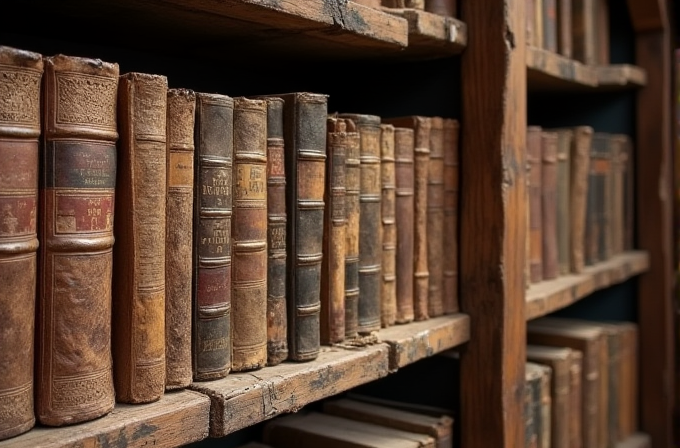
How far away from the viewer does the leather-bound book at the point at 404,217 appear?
1116mm

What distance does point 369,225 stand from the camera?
1.05m

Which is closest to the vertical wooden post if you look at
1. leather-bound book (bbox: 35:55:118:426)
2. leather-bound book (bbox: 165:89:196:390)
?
leather-bound book (bbox: 165:89:196:390)

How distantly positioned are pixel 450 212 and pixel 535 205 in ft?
1.01

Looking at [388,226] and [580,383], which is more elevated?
[388,226]

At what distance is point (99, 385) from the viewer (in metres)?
0.70

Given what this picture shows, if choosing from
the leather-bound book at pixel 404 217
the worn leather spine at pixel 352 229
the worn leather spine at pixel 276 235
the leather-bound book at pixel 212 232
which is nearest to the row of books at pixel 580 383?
the leather-bound book at pixel 404 217

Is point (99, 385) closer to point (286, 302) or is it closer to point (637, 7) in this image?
point (286, 302)

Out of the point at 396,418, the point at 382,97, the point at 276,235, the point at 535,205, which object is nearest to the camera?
the point at 276,235

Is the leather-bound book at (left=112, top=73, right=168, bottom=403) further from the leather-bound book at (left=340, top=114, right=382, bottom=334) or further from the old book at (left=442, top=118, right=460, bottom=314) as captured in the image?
the old book at (left=442, top=118, right=460, bottom=314)

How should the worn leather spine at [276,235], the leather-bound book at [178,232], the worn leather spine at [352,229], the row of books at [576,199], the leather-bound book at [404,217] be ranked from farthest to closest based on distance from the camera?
the row of books at [576,199] < the leather-bound book at [404,217] < the worn leather spine at [352,229] < the worn leather spine at [276,235] < the leather-bound book at [178,232]

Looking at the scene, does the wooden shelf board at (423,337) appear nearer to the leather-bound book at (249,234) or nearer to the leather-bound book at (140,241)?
the leather-bound book at (249,234)

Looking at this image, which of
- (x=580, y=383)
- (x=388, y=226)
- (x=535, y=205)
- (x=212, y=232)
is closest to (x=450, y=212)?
(x=388, y=226)

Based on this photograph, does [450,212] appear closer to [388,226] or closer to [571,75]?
[388,226]

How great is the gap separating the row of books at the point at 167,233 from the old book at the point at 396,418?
0.21 m
